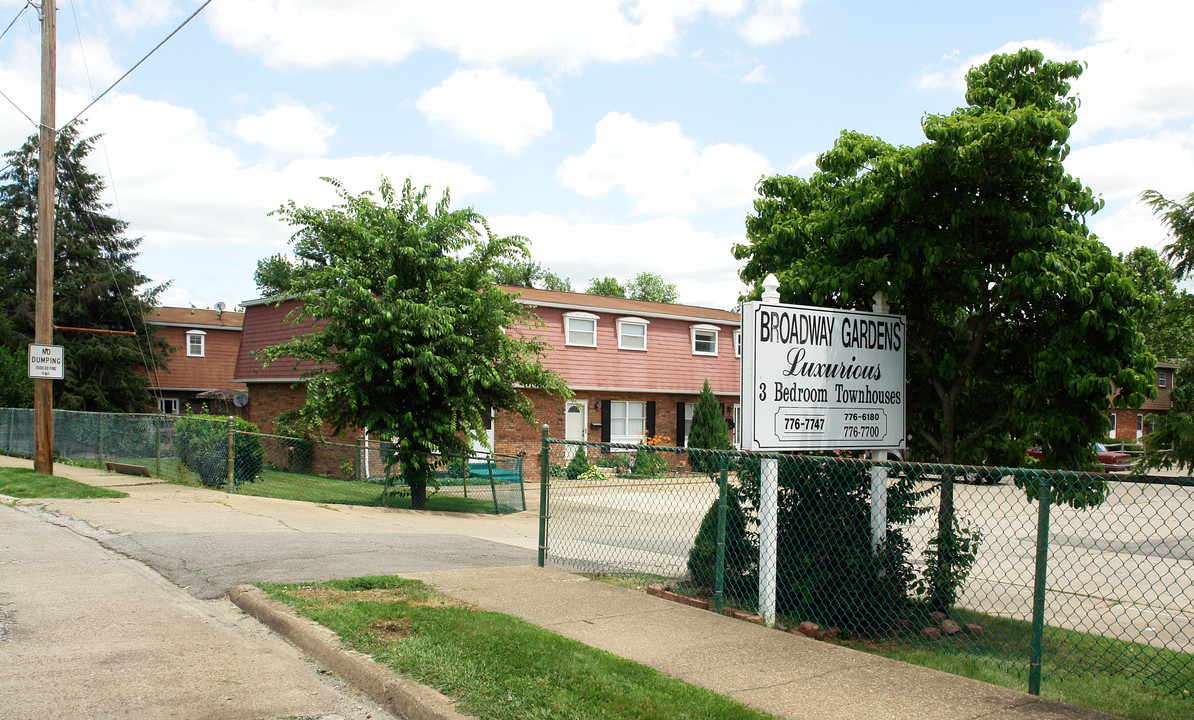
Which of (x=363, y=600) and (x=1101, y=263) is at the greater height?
(x=1101, y=263)

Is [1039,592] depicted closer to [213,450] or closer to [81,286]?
[213,450]

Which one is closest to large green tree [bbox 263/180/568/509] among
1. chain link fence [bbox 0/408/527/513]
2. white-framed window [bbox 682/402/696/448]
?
chain link fence [bbox 0/408/527/513]

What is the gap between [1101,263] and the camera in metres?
6.59

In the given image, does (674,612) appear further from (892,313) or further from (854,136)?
(854,136)

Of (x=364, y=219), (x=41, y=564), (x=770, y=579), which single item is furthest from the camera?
(x=364, y=219)

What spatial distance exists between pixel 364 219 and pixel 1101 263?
12.6 meters

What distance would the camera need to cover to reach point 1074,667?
6141 millimetres

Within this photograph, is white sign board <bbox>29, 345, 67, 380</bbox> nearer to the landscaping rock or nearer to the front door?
the front door

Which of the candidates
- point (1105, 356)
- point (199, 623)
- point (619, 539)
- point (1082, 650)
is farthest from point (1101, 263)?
point (619, 539)

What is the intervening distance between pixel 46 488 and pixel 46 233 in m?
5.38

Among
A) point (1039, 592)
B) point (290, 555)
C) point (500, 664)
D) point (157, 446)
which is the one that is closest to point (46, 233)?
point (157, 446)

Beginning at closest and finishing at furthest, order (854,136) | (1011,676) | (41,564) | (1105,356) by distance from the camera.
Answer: (1011,676) < (1105,356) < (854,136) < (41,564)

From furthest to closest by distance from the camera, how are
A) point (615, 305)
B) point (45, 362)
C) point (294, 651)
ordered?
point (615, 305), point (45, 362), point (294, 651)

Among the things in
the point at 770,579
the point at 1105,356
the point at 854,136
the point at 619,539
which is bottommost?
the point at 619,539
